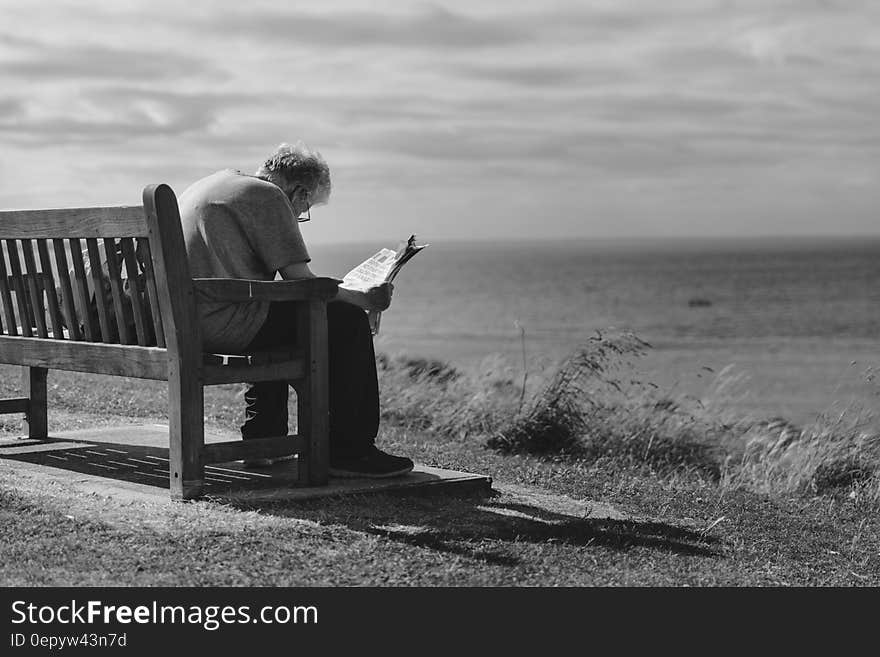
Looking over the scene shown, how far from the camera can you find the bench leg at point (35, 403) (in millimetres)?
7234

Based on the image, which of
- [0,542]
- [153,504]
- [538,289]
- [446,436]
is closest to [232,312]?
[153,504]

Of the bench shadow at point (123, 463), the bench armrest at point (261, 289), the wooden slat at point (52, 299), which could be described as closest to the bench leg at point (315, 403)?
the bench armrest at point (261, 289)

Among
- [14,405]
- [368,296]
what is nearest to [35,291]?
[14,405]

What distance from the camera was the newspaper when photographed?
6.06 metres

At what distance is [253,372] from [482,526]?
1.25 m

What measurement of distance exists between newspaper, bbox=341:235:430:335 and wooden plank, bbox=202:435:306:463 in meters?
0.73

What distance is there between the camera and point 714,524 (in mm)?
6074

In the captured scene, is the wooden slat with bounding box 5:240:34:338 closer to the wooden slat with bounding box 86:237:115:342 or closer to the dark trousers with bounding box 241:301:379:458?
the wooden slat with bounding box 86:237:115:342

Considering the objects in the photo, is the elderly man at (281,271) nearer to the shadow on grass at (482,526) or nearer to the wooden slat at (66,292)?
the shadow on grass at (482,526)

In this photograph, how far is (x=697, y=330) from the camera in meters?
53.0

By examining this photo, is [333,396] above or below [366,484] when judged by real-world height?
above

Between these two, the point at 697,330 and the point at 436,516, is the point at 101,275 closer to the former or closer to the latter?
the point at 436,516

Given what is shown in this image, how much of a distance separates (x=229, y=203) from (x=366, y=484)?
4.94 ft
